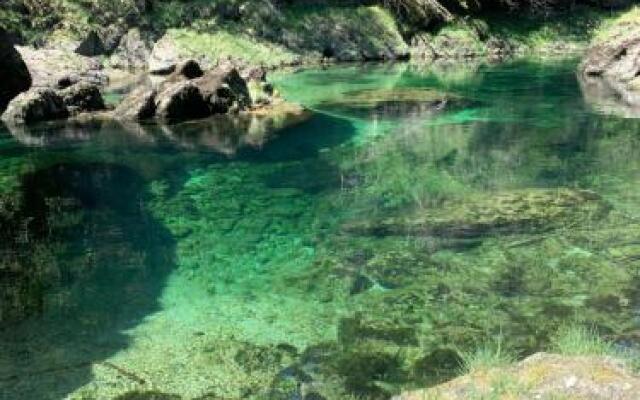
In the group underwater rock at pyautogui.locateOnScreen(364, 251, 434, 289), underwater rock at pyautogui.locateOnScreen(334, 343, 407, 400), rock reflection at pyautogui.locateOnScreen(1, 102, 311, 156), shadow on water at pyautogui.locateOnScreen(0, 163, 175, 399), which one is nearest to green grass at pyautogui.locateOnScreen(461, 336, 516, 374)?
underwater rock at pyautogui.locateOnScreen(334, 343, 407, 400)

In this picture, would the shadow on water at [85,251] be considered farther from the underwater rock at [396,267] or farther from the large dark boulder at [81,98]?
the large dark boulder at [81,98]

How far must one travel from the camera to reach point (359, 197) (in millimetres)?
20422

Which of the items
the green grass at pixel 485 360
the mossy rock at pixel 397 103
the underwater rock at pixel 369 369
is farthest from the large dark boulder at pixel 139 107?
the green grass at pixel 485 360

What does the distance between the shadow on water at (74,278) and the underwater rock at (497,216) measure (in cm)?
501

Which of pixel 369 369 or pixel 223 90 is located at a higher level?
pixel 223 90

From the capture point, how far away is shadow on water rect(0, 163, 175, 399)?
11.2 meters

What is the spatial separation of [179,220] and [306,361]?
8887 mm

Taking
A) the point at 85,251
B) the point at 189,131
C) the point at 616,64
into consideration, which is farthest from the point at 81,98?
the point at 616,64

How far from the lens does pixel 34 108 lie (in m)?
33.3

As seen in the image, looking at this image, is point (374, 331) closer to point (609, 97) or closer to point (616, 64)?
point (609, 97)

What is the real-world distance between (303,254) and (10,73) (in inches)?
761

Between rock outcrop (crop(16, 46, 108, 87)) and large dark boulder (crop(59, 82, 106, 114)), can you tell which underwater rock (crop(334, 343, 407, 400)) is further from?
rock outcrop (crop(16, 46, 108, 87))

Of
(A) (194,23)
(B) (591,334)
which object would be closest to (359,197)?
(B) (591,334)

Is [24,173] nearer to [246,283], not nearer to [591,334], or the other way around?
[246,283]
